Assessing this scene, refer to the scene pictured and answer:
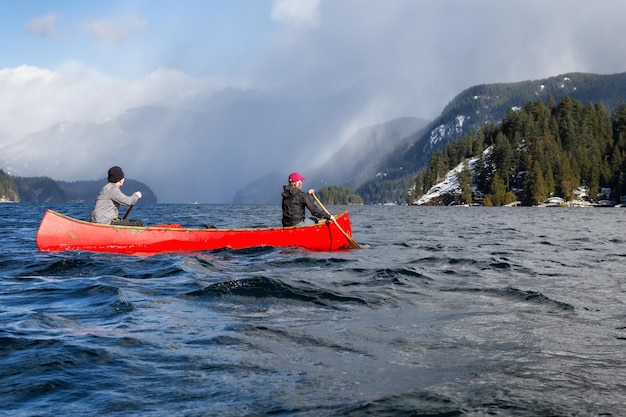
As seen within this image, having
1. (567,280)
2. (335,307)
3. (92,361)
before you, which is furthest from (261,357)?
(567,280)

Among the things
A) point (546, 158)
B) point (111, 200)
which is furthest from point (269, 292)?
point (546, 158)

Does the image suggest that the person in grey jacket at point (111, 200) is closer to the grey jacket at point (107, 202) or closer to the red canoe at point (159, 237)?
the grey jacket at point (107, 202)

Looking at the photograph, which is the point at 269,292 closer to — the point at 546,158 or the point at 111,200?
the point at 111,200

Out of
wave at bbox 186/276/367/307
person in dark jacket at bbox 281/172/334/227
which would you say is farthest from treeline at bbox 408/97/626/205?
wave at bbox 186/276/367/307

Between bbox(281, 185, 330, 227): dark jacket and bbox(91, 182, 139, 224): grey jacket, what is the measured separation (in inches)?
239

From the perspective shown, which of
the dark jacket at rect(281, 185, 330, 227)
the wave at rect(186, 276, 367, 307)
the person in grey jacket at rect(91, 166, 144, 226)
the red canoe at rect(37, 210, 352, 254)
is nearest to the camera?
the wave at rect(186, 276, 367, 307)

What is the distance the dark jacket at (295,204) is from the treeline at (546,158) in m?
140

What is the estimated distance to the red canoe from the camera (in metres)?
18.1

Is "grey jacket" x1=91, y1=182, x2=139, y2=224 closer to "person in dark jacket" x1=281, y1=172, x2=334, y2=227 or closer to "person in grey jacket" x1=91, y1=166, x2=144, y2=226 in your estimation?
"person in grey jacket" x1=91, y1=166, x2=144, y2=226

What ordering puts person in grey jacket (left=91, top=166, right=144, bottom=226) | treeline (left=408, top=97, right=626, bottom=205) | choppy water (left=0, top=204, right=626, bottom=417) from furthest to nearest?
treeline (left=408, top=97, right=626, bottom=205)
person in grey jacket (left=91, top=166, right=144, bottom=226)
choppy water (left=0, top=204, right=626, bottom=417)

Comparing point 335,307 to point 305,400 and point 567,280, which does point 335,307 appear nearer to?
point 305,400

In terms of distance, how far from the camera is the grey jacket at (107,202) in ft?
60.8

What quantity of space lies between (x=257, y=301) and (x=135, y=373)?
4740mm

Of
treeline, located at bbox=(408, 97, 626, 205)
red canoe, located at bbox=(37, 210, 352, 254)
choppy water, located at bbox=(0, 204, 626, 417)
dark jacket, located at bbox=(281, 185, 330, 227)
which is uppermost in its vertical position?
treeline, located at bbox=(408, 97, 626, 205)
